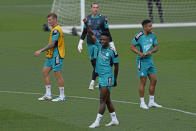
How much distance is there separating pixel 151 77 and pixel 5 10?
91.9ft

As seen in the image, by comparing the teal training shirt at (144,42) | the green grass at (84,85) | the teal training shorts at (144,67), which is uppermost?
the teal training shirt at (144,42)

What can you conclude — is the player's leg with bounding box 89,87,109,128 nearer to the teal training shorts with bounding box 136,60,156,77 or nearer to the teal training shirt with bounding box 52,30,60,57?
the teal training shorts with bounding box 136,60,156,77

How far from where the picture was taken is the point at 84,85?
17.0 meters

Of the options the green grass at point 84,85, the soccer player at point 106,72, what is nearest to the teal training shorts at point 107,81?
the soccer player at point 106,72

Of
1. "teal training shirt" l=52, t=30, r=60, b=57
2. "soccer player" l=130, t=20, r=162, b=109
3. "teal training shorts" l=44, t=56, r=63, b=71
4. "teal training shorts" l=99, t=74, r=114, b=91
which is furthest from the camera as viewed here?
"teal training shorts" l=44, t=56, r=63, b=71

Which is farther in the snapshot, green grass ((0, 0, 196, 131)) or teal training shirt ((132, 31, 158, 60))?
teal training shirt ((132, 31, 158, 60))

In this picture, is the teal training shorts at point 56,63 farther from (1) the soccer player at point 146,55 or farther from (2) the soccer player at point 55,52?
(1) the soccer player at point 146,55

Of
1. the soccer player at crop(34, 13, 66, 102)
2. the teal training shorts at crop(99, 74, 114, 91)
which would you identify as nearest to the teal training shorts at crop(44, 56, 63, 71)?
the soccer player at crop(34, 13, 66, 102)

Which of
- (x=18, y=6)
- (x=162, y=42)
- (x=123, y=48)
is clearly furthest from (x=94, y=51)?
(x=18, y=6)

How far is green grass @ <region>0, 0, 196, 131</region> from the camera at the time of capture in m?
12.4

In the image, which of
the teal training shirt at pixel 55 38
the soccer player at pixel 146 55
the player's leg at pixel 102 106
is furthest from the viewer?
the teal training shirt at pixel 55 38

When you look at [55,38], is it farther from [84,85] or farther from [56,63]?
[84,85]

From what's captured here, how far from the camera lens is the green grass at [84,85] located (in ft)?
40.5

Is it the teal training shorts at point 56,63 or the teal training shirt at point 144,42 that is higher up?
the teal training shirt at point 144,42
